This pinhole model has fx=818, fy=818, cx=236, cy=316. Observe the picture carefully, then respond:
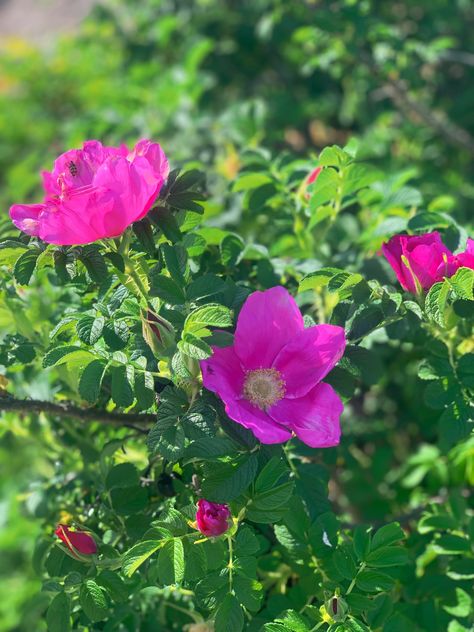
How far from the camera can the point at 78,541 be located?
1170 millimetres

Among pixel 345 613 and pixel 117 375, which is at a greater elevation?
pixel 117 375

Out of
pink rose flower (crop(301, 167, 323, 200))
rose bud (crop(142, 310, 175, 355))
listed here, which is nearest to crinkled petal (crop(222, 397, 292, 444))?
rose bud (crop(142, 310, 175, 355))

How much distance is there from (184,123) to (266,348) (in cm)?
157

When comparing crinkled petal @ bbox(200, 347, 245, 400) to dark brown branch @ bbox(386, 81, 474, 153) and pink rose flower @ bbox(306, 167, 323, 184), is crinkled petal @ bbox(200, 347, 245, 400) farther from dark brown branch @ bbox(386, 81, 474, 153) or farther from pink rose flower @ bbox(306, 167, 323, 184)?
dark brown branch @ bbox(386, 81, 474, 153)

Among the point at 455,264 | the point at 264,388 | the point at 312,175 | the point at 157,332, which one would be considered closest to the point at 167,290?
the point at 157,332

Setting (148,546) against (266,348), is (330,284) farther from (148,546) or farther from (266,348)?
(148,546)

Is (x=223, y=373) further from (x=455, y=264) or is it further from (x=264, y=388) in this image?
(x=455, y=264)

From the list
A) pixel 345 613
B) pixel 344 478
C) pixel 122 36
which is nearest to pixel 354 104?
pixel 122 36

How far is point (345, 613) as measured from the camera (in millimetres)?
1100

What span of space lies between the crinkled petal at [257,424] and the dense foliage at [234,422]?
38 millimetres

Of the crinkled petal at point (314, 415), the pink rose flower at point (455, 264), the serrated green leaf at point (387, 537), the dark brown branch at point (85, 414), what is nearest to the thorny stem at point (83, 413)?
the dark brown branch at point (85, 414)

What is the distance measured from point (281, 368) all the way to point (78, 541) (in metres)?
0.38

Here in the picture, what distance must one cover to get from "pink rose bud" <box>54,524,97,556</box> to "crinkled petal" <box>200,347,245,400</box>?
0.97 ft

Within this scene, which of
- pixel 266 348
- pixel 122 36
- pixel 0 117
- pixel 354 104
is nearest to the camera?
pixel 266 348
